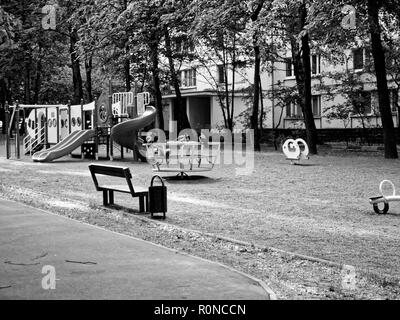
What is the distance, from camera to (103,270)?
7012 mm

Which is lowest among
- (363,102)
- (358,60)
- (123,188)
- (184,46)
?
(123,188)

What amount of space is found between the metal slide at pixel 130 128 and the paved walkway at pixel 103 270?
674 inches

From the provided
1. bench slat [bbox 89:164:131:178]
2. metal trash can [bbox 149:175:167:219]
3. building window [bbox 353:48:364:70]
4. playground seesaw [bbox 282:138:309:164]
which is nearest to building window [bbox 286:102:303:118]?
building window [bbox 353:48:364:70]

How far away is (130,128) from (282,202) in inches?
555

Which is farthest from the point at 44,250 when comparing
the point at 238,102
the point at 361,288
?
the point at 238,102

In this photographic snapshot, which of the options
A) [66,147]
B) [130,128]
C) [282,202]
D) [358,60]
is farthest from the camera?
[358,60]

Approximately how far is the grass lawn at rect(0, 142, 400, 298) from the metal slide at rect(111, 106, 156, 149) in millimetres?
2942

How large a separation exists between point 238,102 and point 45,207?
1702 inches

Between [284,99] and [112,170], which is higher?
[284,99]

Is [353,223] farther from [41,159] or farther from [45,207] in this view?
[41,159]

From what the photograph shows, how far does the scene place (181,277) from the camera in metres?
6.69

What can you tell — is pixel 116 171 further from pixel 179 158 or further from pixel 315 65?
pixel 315 65

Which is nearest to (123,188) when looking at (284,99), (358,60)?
(284,99)

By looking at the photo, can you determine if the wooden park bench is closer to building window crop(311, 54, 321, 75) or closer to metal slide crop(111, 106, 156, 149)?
metal slide crop(111, 106, 156, 149)
